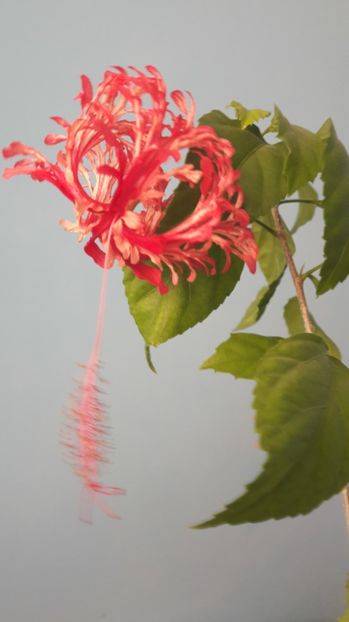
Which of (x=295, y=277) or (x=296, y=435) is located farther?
(x=295, y=277)

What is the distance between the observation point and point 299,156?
414 mm

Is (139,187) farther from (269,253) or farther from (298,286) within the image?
(269,253)

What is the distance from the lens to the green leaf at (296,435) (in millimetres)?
310

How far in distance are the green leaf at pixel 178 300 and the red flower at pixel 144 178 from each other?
3 centimetres

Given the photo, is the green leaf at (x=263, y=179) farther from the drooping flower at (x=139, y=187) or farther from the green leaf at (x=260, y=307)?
the green leaf at (x=260, y=307)

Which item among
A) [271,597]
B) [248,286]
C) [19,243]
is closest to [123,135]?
[19,243]

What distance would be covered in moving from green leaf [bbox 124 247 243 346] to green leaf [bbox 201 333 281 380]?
40mm

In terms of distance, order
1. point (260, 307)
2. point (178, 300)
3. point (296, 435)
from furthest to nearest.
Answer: point (260, 307), point (178, 300), point (296, 435)

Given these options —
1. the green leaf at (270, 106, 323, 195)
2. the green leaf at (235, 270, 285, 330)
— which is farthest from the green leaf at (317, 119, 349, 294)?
the green leaf at (235, 270, 285, 330)

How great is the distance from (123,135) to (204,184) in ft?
0.28

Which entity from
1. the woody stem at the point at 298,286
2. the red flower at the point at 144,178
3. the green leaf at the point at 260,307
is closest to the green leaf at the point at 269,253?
the green leaf at the point at 260,307

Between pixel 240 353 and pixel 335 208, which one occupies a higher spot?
pixel 335 208

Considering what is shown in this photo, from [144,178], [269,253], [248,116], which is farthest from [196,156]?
[269,253]

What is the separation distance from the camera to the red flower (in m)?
0.35
